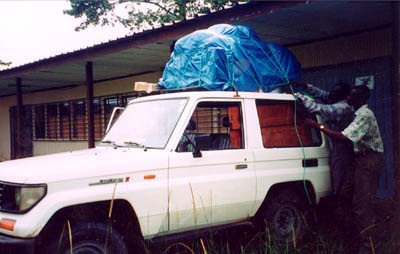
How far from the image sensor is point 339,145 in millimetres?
5387

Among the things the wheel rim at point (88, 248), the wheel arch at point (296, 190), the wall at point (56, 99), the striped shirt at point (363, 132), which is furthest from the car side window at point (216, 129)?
the wall at point (56, 99)

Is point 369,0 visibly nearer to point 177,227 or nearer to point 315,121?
point 315,121

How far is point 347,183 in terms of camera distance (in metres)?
5.39

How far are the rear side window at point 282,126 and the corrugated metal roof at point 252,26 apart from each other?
1449mm

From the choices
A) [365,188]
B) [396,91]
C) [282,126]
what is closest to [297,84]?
[282,126]

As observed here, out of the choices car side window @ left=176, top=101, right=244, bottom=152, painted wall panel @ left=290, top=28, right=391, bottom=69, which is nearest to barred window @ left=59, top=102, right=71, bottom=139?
painted wall panel @ left=290, top=28, right=391, bottom=69

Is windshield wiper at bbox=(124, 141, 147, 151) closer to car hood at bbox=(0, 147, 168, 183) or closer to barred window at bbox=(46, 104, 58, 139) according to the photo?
car hood at bbox=(0, 147, 168, 183)

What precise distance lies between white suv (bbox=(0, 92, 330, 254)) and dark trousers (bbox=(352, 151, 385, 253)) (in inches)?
17.6

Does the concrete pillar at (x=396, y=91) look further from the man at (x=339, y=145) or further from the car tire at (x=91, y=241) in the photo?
the car tire at (x=91, y=241)

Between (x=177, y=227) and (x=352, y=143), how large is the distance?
2403 millimetres

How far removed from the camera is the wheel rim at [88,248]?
3891 millimetres

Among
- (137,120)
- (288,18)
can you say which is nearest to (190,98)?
(137,120)

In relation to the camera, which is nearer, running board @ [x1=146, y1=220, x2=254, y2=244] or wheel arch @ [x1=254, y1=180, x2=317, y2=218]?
running board @ [x1=146, y1=220, x2=254, y2=244]

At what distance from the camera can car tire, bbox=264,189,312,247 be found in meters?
5.13
